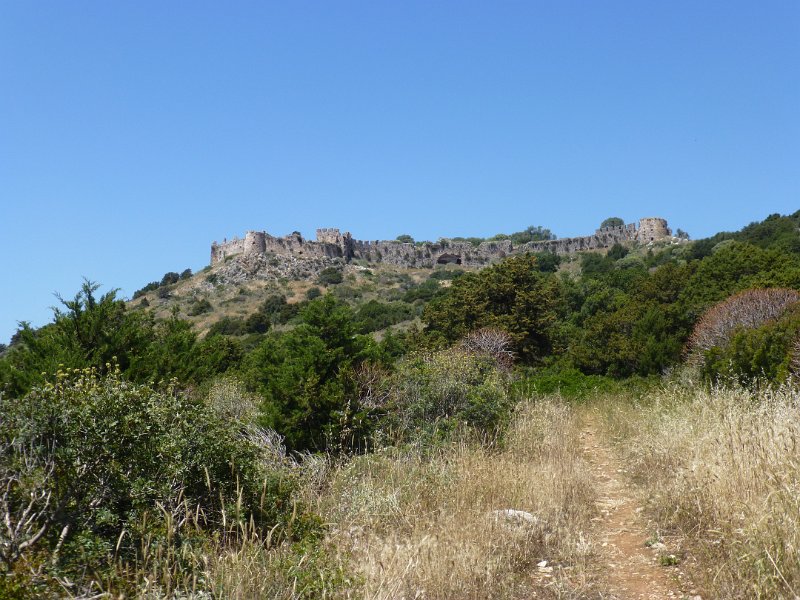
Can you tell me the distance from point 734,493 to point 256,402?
11.3 metres

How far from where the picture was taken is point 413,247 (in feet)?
302

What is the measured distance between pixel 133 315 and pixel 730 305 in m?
15.3

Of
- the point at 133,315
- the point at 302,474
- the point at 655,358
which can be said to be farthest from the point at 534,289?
the point at 302,474

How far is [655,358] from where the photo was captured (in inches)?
828

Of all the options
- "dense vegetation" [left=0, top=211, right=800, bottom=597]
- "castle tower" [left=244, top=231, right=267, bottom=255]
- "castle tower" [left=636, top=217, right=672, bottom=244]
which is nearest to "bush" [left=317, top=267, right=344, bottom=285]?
"castle tower" [left=244, top=231, right=267, bottom=255]

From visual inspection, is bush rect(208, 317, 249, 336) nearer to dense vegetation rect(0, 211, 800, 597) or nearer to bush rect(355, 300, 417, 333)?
bush rect(355, 300, 417, 333)

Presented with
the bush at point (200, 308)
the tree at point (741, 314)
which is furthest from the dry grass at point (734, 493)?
the bush at point (200, 308)

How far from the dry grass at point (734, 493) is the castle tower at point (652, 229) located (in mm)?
79472

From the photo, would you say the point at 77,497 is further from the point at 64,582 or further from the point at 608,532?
the point at 608,532

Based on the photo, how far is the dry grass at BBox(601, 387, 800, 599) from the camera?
126 inches

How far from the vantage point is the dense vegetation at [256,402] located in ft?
11.4

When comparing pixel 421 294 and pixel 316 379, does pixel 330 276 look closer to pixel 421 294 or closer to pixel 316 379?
pixel 421 294

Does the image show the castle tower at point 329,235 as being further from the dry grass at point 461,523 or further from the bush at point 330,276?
the dry grass at point 461,523

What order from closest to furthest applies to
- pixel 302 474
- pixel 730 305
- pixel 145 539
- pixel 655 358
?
1. pixel 145 539
2. pixel 302 474
3. pixel 730 305
4. pixel 655 358
